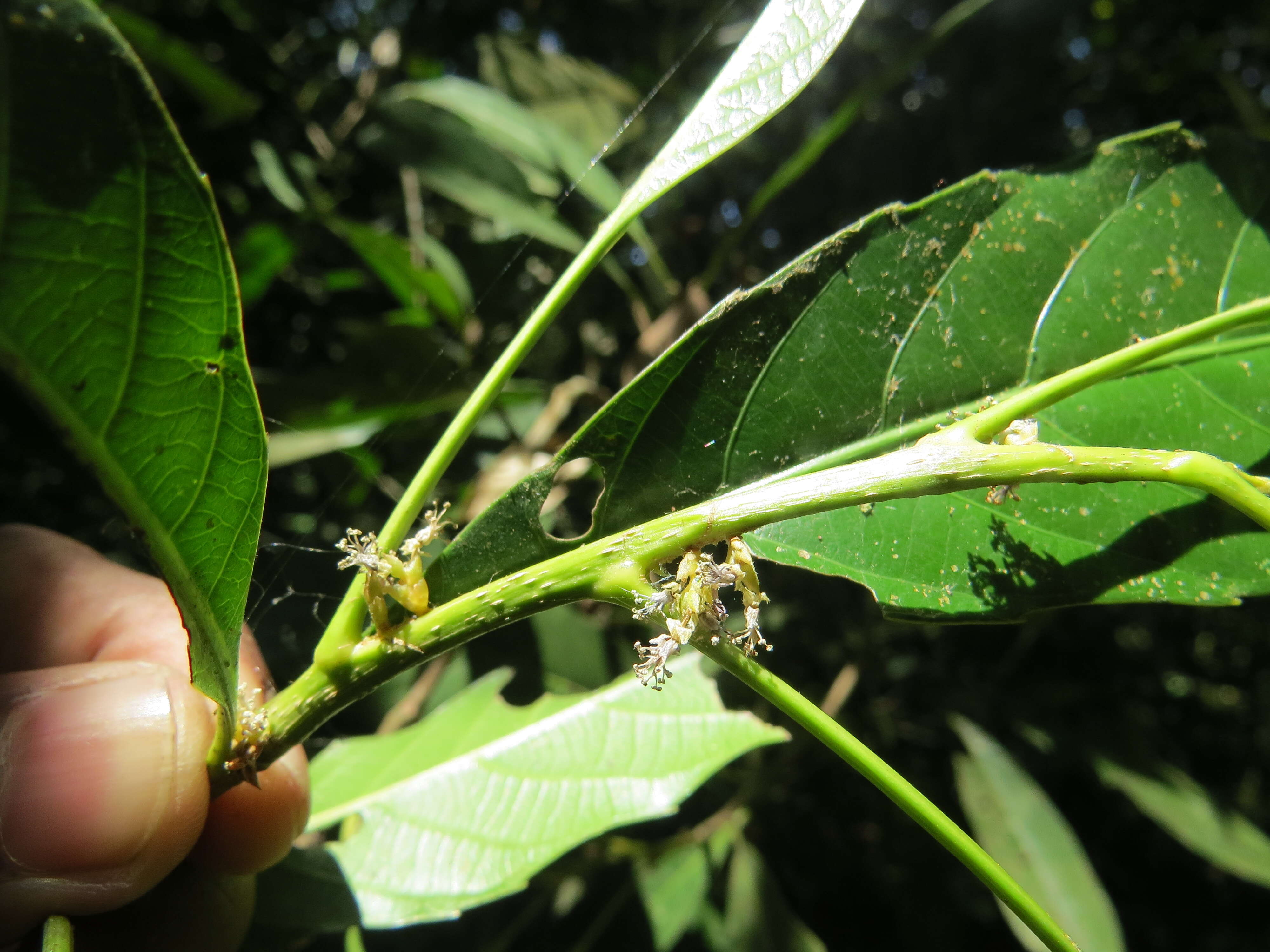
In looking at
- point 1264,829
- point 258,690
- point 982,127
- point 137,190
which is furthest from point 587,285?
point 1264,829

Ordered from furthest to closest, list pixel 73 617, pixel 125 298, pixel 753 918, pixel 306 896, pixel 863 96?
1. pixel 753 918
2. pixel 863 96
3. pixel 73 617
4. pixel 306 896
5. pixel 125 298

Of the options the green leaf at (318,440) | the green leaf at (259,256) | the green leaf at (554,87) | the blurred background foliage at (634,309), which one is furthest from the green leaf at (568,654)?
the green leaf at (554,87)

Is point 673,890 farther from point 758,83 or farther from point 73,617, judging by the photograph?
point 758,83

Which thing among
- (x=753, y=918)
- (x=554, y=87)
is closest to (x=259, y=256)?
(x=554, y=87)

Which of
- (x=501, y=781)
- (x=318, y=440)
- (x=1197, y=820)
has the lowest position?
(x=1197, y=820)

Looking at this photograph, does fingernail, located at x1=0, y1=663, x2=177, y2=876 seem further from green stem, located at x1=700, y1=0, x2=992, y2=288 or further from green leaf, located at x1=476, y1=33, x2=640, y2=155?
green leaf, located at x1=476, y1=33, x2=640, y2=155

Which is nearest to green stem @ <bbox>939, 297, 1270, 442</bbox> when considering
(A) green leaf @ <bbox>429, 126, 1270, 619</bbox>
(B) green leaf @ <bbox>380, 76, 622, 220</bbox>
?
(A) green leaf @ <bbox>429, 126, 1270, 619</bbox>
